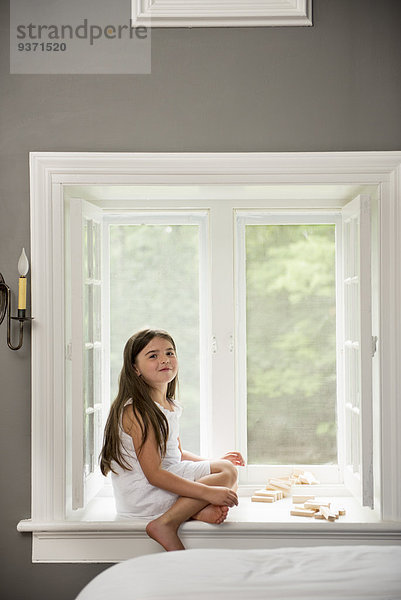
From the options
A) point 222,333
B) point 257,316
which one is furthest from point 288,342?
point 222,333

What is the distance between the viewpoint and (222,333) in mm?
3008

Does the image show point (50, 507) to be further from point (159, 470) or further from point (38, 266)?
point (38, 266)

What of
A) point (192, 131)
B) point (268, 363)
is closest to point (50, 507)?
point (268, 363)

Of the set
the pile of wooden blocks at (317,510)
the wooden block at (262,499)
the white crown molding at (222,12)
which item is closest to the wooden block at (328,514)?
the pile of wooden blocks at (317,510)

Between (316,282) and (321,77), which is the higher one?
(321,77)

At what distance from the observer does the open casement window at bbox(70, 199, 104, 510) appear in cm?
257

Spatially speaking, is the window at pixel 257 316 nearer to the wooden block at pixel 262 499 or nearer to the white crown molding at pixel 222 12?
the wooden block at pixel 262 499

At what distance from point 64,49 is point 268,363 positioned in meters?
1.52

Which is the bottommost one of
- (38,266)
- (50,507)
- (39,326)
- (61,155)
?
(50,507)

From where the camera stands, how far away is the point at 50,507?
257 centimetres

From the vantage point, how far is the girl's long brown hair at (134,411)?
2.54 meters

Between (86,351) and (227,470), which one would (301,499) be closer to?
(227,470)

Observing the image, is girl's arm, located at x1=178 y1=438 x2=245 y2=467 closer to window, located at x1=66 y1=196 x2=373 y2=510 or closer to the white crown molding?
window, located at x1=66 y1=196 x2=373 y2=510

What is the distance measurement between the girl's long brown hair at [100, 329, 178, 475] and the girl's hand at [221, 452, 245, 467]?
0.40 metres
